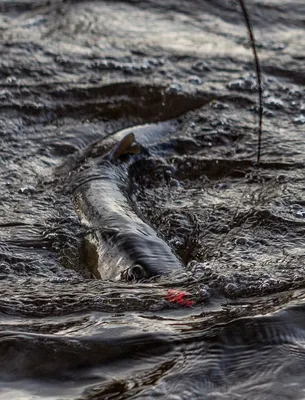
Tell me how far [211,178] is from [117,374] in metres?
1.95

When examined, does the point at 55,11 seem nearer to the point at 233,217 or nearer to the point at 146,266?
the point at 233,217

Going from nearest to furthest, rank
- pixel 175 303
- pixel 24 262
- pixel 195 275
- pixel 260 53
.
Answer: pixel 175 303 < pixel 195 275 < pixel 24 262 < pixel 260 53

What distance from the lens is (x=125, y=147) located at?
464cm

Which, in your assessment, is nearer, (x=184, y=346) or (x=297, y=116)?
(x=184, y=346)

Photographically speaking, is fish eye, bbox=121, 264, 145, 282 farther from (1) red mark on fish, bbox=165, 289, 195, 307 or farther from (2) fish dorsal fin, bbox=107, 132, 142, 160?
(2) fish dorsal fin, bbox=107, 132, 142, 160

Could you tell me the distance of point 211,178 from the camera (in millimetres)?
4609

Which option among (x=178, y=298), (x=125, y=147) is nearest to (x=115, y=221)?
(x=178, y=298)

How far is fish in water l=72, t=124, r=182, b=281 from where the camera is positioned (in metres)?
3.46

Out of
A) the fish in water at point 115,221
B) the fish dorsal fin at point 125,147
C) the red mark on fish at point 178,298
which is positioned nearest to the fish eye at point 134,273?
the fish in water at point 115,221

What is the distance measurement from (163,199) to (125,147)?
451mm

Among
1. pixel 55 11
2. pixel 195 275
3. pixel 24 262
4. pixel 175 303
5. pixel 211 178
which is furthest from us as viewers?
pixel 55 11

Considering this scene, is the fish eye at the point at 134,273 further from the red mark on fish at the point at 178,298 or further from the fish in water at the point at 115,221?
the red mark on fish at the point at 178,298

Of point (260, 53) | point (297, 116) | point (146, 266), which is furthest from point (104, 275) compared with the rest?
point (260, 53)

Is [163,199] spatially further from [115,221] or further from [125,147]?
[115,221]
